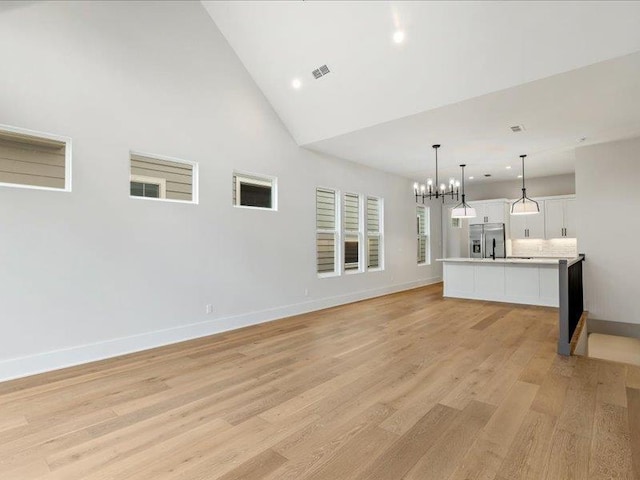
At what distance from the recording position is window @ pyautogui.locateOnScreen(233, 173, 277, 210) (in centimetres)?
520

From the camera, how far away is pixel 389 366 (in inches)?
133

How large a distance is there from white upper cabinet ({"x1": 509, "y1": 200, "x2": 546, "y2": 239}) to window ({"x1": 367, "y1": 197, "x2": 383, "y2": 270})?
152 inches

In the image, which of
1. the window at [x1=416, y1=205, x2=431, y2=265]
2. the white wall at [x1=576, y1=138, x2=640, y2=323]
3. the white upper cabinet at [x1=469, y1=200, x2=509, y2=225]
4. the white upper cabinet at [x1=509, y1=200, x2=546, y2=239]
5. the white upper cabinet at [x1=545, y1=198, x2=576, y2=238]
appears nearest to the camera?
the white wall at [x1=576, y1=138, x2=640, y2=323]

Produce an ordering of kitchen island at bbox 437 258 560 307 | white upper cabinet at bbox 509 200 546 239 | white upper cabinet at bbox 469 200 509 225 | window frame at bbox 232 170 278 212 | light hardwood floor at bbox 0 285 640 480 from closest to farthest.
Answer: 1. light hardwood floor at bbox 0 285 640 480
2. window frame at bbox 232 170 278 212
3. kitchen island at bbox 437 258 560 307
4. white upper cabinet at bbox 509 200 546 239
5. white upper cabinet at bbox 469 200 509 225

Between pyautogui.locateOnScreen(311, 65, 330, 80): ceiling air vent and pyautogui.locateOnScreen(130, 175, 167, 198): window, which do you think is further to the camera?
pyautogui.locateOnScreen(311, 65, 330, 80): ceiling air vent

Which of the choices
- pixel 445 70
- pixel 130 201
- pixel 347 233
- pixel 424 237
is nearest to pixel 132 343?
pixel 130 201

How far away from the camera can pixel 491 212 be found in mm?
9281

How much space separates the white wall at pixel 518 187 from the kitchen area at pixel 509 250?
50 cm

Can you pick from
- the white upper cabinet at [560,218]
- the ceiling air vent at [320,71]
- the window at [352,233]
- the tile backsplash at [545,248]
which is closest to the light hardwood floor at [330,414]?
the window at [352,233]

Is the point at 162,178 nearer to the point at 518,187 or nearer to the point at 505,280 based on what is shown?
the point at 505,280

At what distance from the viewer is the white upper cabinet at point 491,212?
9.08 metres

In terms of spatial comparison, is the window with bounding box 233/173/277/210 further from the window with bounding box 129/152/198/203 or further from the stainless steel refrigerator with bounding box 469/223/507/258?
the stainless steel refrigerator with bounding box 469/223/507/258

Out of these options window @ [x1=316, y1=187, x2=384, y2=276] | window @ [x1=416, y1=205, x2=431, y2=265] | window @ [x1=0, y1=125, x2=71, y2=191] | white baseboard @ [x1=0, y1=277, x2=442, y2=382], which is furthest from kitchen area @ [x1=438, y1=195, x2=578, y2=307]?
window @ [x1=0, y1=125, x2=71, y2=191]

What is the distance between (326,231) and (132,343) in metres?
3.88
